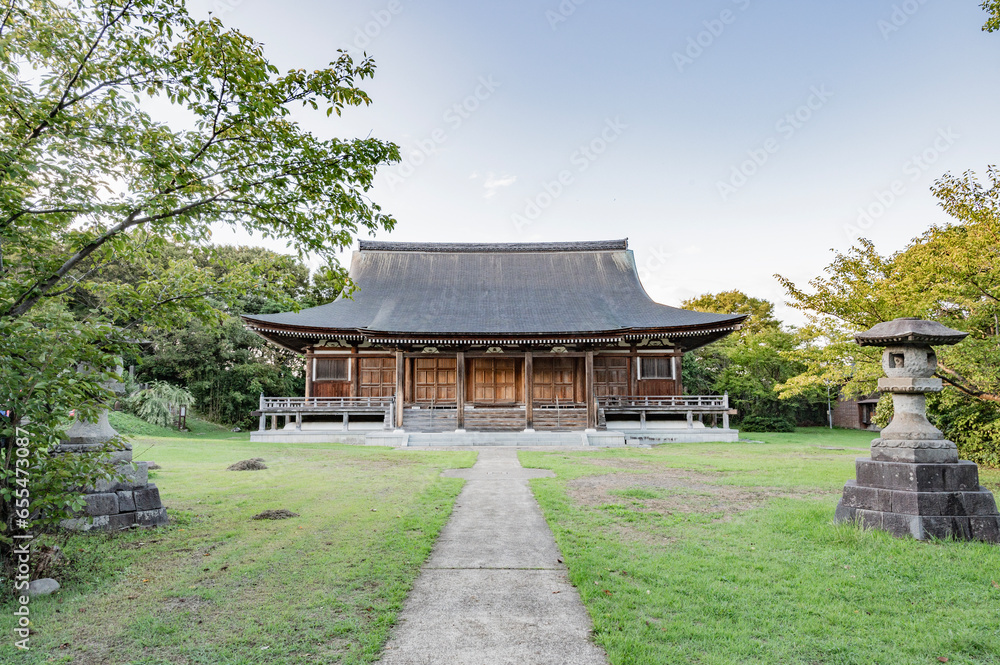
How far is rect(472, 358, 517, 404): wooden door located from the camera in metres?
20.9

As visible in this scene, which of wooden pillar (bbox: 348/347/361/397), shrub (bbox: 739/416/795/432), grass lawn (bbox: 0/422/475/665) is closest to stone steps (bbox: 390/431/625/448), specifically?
wooden pillar (bbox: 348/347/361/397)

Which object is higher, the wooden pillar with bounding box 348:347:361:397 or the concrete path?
the wooden pillar with bounding box 348:347:361:397

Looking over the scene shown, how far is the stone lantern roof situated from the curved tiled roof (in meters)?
12.0

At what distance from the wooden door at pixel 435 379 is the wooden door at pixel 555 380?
3.54m

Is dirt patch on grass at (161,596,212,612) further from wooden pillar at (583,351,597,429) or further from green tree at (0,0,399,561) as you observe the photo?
wooden pillar at (583,351,597,429)

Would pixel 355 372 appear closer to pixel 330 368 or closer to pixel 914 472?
pixel 330 368

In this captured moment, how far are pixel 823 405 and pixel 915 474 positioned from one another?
29.4 metres

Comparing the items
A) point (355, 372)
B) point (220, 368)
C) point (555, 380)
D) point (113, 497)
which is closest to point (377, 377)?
point (355, 372)

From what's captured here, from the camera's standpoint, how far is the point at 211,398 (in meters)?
25.0

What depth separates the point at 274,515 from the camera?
5.66 metres

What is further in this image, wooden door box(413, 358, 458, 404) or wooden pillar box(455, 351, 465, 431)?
wooden door box(413, 358, 458, 404)

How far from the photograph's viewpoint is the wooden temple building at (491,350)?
17.9 meters

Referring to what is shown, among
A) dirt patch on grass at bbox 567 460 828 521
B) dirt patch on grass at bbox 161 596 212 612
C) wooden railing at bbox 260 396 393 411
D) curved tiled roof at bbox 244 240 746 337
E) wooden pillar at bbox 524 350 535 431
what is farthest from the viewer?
curved tiled roof at bbox 244 240 746 337

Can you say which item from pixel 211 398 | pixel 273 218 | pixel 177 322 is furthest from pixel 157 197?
pixel 211 398
